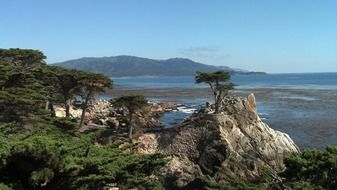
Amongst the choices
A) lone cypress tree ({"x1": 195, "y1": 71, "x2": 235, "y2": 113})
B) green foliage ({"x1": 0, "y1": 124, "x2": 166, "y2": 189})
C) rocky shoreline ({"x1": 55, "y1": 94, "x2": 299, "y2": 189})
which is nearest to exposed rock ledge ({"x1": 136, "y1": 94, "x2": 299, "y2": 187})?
rocky shoreline ({"x1": 55, "y1": 94, "x2": 299, "y2": 189})

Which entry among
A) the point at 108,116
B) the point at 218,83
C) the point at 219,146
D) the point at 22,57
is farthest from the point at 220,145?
the point at 108,116

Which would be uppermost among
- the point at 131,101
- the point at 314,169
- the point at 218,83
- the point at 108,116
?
the point at 218,83

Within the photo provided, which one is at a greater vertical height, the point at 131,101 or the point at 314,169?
the point at 131,101

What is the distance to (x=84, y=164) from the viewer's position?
15.3 m

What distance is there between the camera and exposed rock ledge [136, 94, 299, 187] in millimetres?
32562

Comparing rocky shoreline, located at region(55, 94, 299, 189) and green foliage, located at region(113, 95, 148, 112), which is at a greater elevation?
green foliage, located at region(113, 95, 148, 112)

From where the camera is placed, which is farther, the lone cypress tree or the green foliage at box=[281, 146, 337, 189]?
the lone cypress tree

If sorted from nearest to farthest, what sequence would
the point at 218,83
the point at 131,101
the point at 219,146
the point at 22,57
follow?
the point at 219,146 → the point at 131,101 → the point at 218,83 → the point at 22,57

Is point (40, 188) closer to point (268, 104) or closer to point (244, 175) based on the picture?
point (244, 175)

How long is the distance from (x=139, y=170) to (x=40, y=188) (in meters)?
3.23

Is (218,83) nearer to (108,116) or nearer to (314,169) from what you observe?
(108,116)

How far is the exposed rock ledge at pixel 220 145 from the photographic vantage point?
3256 centimetres

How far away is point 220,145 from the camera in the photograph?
3378 cm

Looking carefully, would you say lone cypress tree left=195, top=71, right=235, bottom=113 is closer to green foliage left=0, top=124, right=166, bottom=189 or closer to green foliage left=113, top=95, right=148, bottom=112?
green foliage left=113, top=95, right=148, bottom=112
